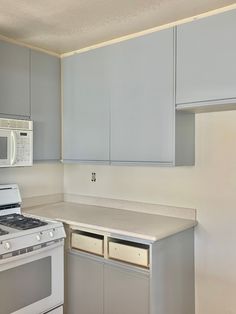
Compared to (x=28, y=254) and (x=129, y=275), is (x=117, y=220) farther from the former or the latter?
(x=28, y=254)

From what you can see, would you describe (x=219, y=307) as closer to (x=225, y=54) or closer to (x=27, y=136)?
(x=225, y=54)

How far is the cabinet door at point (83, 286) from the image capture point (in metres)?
2.05

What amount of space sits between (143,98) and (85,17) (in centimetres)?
64

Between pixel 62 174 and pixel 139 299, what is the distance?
1.57m

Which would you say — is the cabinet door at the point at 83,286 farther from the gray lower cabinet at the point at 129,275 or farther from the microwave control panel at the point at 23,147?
the microwave control panel at the point at 23,147

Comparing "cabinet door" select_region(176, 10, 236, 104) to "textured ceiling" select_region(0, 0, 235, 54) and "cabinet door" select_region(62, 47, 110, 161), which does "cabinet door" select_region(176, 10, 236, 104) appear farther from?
"cabinet door" select_region(62, 47, 110, 161)

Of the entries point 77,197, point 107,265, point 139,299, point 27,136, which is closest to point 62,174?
point 77,197

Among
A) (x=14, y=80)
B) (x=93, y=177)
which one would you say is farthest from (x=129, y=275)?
(x=14, y=80)

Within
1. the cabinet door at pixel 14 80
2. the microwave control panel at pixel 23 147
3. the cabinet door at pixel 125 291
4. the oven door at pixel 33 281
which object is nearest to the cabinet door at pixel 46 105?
the cabinet door at pixel 14 80

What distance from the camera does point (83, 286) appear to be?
214 cm

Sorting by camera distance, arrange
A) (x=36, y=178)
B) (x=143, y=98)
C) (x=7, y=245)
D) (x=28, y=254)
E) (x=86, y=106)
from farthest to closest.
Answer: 1. (x=36, y=178)
2. (x=86, y=106)
3. (x=143, y=98)
4. (x=28, y=254)
5. (x=7, y=245)

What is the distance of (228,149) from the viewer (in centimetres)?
206

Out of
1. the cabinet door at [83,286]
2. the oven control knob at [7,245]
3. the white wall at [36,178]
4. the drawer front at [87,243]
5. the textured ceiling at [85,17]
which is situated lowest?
the cabinet door at [83,286]

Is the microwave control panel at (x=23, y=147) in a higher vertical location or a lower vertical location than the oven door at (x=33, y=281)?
higher
